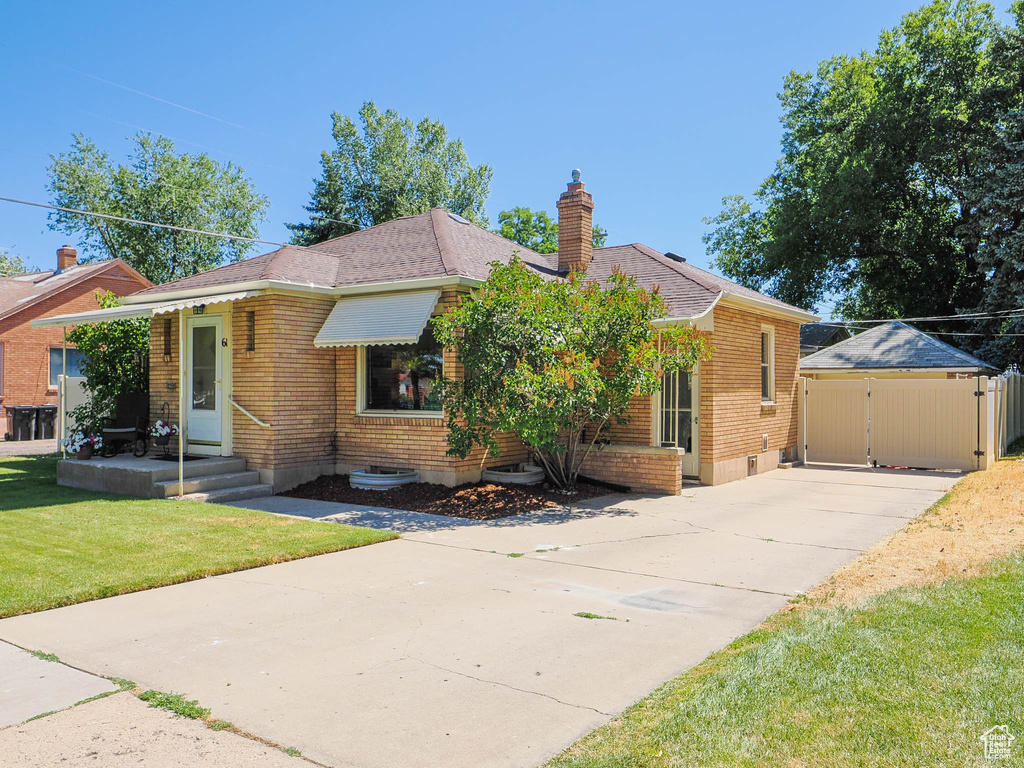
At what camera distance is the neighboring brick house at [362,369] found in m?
11.7

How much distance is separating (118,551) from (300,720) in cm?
469

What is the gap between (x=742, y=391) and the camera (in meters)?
14.5

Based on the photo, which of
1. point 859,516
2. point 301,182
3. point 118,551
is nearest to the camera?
point 118,551

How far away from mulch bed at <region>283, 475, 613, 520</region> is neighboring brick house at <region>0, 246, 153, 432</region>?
639 inches

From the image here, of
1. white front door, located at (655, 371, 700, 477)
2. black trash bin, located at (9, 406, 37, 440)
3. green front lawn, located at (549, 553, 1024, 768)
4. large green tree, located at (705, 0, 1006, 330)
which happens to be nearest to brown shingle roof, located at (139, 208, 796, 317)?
white front door, located at (655, 371, 700, 477)

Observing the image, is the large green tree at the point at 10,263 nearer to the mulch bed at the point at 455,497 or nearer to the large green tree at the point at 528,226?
the large green tree at the point at 528,226

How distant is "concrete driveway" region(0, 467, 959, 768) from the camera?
3809 mm

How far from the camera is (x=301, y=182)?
38844 mm

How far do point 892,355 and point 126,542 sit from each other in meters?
17.9

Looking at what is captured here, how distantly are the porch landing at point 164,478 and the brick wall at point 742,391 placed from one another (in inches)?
307

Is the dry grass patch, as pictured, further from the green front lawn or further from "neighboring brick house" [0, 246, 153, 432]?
"neighboring brick house" [0, 246, 153, 432]

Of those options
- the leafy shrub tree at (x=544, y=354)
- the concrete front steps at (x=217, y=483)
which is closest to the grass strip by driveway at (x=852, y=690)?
the leafy shrub tree at (x=544, y=354)

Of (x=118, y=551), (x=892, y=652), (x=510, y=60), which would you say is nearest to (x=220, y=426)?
(x=118, y=551)

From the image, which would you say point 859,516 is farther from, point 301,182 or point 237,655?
point 301,182
